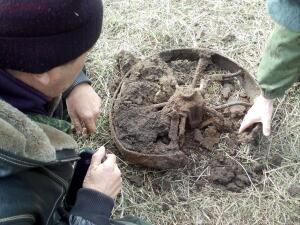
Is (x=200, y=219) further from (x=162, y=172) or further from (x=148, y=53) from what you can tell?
A: (x=148, y=53)

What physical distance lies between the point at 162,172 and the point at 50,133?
1032 millimetres

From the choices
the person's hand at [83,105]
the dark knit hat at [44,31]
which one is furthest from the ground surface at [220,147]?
the dark knit hat at [44,31]

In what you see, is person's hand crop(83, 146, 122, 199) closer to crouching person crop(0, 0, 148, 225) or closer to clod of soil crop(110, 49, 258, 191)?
crouching person crop(0, 0, 148, 225)

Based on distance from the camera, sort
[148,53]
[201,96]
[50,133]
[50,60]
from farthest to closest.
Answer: [148,53] < [201,96] < [50,133] < [50,60]

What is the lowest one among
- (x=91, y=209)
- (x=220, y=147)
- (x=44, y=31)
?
(x=220, y=147)

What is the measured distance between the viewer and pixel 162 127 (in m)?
2.44

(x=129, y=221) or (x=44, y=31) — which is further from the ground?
(x=44, y=31)

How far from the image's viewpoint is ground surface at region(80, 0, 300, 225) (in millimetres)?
2320

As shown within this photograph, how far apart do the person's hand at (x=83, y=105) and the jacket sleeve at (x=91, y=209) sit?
16.0 inches

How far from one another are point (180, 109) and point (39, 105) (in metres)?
1.05

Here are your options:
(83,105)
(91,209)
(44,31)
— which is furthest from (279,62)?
(44,31)

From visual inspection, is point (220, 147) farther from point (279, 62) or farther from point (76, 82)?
point (76, 82)

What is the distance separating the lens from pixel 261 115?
2.44 metres

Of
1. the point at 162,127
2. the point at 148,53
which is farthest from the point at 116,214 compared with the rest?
the point at 148,53
